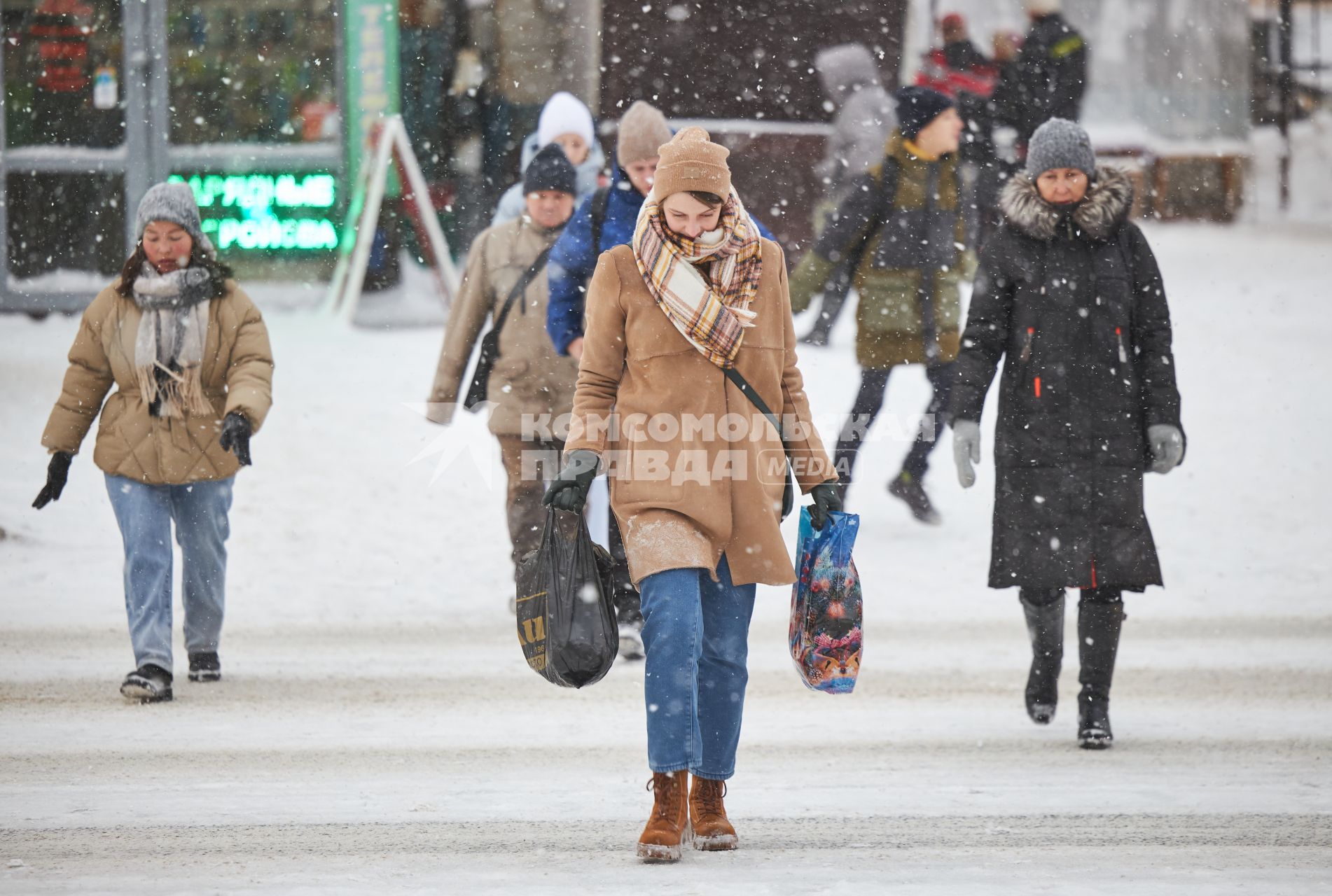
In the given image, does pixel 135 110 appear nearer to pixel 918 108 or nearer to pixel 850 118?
pixel 850 118

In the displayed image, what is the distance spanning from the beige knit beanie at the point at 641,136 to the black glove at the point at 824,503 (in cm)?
216

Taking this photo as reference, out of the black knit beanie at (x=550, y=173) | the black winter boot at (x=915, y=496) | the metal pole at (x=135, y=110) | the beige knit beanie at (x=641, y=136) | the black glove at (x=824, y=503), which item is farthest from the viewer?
the metal pole at (x=135, y=110)

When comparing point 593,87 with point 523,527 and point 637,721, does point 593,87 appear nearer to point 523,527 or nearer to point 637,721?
point 523,527

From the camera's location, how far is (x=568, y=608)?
469 centimetres

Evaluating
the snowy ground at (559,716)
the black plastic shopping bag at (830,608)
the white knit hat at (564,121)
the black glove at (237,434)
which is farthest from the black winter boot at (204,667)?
the white knit hat at (564,121)

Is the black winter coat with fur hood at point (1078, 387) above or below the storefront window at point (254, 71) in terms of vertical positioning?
below

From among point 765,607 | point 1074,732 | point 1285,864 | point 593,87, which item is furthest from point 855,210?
point 593,87

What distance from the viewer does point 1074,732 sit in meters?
6.17

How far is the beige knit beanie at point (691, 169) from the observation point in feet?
15.3

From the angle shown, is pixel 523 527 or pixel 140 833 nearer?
pixel 140 833

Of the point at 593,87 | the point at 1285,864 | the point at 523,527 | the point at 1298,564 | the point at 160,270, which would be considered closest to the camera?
the point at 1285,864

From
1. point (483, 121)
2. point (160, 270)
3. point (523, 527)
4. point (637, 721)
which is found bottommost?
point (637, 721)

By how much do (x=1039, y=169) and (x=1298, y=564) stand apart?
365 cm

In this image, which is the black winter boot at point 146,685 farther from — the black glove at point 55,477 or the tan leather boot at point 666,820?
the tan leather boot at point 666,820
